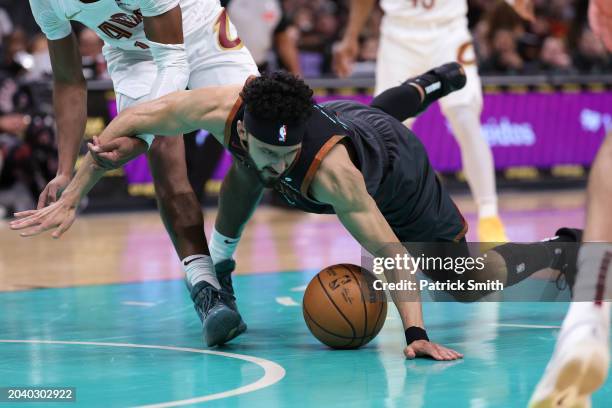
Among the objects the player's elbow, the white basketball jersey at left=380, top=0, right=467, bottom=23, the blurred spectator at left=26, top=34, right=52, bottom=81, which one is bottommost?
the blurred spectator at left=26, top=34, right=52, bottom=81

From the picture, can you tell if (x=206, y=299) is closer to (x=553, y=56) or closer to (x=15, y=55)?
(x=15, y=55)

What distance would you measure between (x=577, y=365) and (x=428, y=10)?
5466 millimetres

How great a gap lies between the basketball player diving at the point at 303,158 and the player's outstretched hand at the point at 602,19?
128 cm

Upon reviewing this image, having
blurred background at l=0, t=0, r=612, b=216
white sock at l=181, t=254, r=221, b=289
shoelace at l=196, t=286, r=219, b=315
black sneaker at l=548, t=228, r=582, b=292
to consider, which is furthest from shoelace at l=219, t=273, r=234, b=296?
blurred background at l=0, t=0, r=612, b=216

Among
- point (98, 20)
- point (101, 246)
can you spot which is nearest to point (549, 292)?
point (98, 20)

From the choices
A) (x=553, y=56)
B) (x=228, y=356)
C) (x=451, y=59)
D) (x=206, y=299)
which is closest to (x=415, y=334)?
(x=228, y=356)

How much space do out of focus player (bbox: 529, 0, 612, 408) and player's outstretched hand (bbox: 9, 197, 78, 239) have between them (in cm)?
202

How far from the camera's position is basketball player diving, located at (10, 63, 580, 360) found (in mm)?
4504

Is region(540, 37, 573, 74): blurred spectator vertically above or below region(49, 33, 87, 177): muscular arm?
below

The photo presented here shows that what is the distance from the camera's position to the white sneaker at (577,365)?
3.12 metres

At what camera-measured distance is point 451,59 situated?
320 inches

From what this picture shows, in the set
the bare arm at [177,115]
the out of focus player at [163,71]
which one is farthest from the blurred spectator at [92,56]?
the bare arm at [177,115]

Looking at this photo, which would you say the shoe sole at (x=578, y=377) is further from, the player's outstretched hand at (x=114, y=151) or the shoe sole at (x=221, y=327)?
the player's outstretched hand at (x=114, y=151)

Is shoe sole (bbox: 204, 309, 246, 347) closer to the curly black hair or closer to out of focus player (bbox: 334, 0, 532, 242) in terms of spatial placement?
the curly black hair
